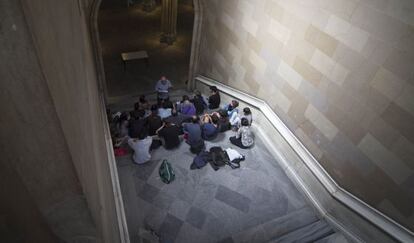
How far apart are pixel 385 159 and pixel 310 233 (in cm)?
200

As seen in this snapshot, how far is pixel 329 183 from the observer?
5.80 meters

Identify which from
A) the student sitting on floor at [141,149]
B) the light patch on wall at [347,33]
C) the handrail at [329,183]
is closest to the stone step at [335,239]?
the handrail at [329,183]

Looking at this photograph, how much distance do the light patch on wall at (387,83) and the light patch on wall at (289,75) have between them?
1.71m

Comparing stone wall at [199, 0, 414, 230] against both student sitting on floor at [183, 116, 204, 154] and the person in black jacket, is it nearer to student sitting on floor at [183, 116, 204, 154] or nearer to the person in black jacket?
the person in black jacket

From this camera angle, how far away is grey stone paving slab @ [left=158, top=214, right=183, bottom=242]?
5.28 m

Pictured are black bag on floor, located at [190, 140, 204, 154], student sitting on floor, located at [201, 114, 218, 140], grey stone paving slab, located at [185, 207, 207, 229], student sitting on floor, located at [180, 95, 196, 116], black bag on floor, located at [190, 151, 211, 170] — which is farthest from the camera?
student sitting on floor, located at [180, 95, 196, 116]

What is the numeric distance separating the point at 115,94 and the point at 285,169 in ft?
21.8

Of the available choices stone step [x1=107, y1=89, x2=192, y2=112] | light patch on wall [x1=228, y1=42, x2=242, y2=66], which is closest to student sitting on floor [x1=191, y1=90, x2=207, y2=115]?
light patch on wall [x1=228, y1=42, x2=242, y2=66]

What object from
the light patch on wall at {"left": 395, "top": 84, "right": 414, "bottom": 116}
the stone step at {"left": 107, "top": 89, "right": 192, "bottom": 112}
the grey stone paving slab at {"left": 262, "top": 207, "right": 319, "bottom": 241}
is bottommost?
the stone step at {"left": 107, "top": 89, "right": 192, "bottom": 112}

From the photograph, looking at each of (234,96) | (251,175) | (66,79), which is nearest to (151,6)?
(234,96)

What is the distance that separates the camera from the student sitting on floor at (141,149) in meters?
6.39

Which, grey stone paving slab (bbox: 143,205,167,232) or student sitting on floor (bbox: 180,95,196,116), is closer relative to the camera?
grey stone paving slab (bbox: 143,205,167,232)

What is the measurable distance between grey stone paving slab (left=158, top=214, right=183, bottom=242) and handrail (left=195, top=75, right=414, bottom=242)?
9.87 feet

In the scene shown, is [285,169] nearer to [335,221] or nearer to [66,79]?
[335,221]
